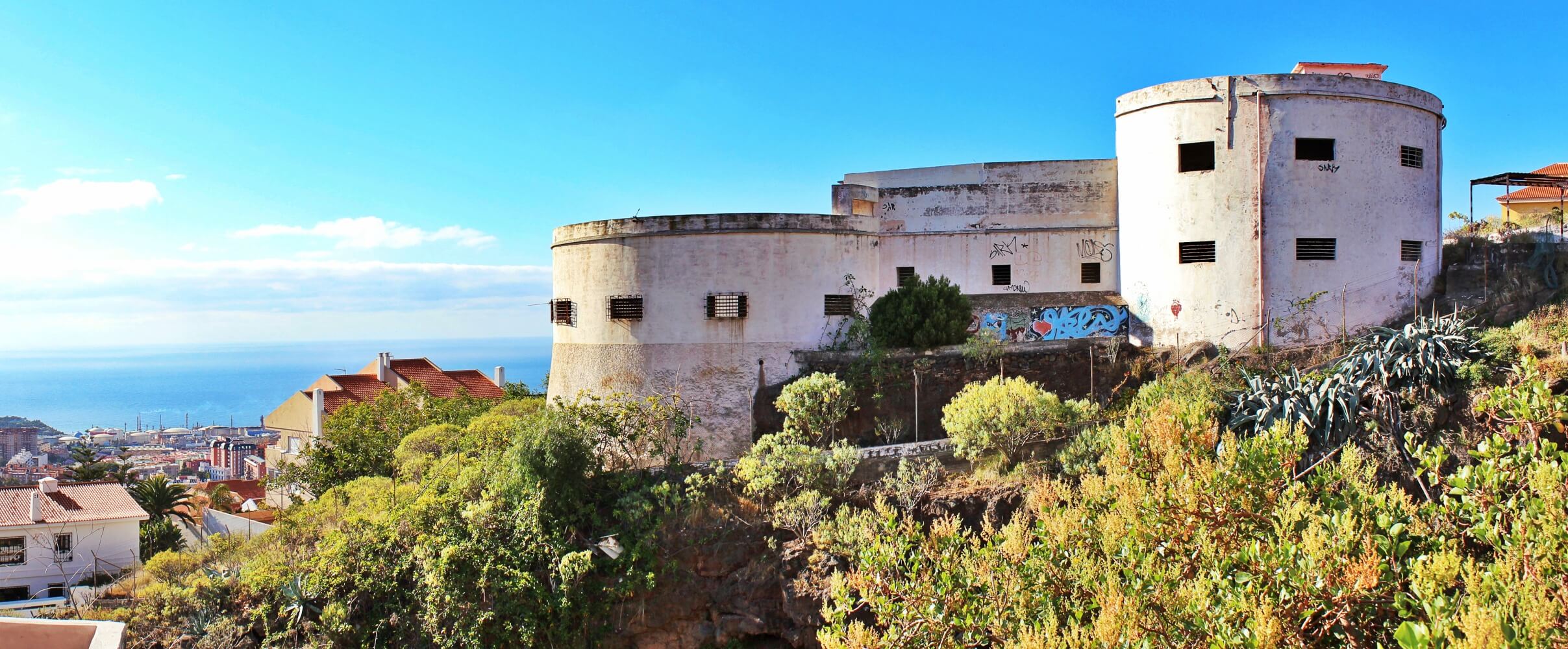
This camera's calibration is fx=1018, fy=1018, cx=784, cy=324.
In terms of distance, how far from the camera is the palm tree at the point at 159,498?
108 ft

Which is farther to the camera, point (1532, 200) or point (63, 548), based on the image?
point (1532, 200)

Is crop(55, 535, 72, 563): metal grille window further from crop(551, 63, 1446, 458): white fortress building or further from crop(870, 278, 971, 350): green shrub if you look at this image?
crop(870, 278, 971, 350): green shrub

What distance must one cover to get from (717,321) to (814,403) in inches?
129

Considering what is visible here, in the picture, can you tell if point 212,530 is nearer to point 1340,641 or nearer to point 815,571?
point 815,571

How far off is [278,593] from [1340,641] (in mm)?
18406

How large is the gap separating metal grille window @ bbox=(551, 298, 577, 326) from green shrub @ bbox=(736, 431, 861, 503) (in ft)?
23.2

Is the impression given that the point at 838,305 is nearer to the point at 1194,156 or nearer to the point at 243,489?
the point at 1194,156

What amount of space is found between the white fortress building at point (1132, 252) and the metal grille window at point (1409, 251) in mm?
55

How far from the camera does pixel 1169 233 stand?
22125 millimetres

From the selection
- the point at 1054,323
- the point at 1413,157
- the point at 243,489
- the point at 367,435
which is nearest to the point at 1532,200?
the point at 1413,157

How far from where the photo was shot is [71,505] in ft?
98.5

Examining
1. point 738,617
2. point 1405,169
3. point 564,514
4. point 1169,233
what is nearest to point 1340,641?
point 738,617

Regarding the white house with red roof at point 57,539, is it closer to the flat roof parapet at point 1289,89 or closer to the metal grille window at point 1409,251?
the flat roof parapet at point 1289,89

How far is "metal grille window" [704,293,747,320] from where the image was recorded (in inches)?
869
